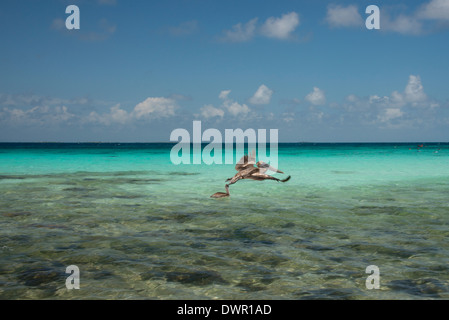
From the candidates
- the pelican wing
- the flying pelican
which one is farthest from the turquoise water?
the pelican wing

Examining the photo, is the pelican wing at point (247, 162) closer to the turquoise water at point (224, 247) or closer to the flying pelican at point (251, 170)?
the flying pelican at point (251, 170)

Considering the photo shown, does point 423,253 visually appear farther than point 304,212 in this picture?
No

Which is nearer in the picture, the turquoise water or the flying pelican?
the turquoise water

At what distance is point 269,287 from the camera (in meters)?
5.37

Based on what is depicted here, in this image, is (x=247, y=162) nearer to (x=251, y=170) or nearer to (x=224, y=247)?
(x=251, y=170)

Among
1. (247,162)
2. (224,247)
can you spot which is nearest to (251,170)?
(247,162)

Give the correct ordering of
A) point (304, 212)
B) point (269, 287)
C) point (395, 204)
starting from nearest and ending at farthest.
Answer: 1. point (269, 287)
2. point (304, 212)
3. point (395, 204)

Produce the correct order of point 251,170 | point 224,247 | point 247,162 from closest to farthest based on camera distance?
point 224,247 < point 251,170 < point 247,162

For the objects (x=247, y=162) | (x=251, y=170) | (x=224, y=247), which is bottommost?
(x=224, y=247)

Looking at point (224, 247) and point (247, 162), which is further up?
point (247, 162)

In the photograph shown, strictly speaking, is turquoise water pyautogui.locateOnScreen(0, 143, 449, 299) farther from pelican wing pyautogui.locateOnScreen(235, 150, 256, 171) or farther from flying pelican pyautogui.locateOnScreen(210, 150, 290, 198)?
pelican wing pyautogui.locateOnScreen(235, 150, 256, 171)
